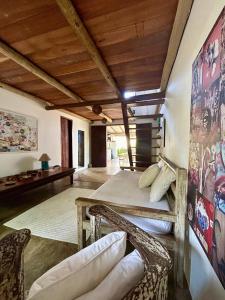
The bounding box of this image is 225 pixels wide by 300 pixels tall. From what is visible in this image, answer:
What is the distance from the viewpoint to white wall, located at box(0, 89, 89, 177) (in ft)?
11.1

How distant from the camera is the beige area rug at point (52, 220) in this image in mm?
2088

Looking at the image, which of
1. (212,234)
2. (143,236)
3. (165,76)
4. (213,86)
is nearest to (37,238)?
(143,236)

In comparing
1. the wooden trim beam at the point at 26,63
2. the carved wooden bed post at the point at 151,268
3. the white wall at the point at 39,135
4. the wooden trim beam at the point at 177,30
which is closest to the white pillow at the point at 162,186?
the carved wooden bed post at the point at 151,268

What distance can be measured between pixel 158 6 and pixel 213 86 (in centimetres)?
124

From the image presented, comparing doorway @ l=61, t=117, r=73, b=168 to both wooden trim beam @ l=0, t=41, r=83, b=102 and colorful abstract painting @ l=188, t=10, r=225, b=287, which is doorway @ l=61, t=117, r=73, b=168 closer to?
wooden trim beam @ l=0, t=41, r=83, b=102

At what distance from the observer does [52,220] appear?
7.95 ft

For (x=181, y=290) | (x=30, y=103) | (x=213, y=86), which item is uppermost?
(x=30, y=103)

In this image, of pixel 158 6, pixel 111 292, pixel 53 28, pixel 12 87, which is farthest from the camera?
pixel 12 87

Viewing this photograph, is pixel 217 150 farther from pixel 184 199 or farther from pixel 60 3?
pixel 60 3

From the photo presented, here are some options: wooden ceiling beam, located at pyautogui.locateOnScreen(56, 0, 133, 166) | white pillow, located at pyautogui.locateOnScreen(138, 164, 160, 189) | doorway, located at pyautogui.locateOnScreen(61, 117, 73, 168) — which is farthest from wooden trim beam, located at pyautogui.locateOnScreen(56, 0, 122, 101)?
doorway, located at pyautogui.locateOnScreen(61, 117, 73, 168)

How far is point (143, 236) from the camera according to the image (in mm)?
733

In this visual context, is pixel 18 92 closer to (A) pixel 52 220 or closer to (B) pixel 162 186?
(A) pixel 52 220

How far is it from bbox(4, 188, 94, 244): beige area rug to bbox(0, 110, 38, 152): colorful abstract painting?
148 centimetres

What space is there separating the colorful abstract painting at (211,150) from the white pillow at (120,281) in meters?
0.41
